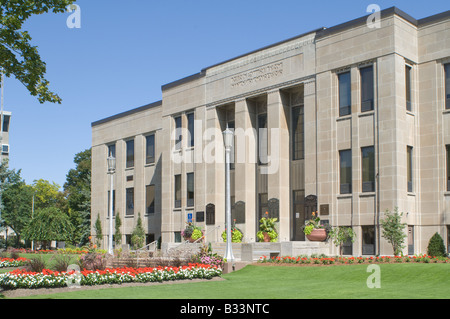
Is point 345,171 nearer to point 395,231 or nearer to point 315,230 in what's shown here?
point 315,230

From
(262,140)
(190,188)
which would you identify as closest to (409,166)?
(262,140)

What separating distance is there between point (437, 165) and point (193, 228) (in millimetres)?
17108

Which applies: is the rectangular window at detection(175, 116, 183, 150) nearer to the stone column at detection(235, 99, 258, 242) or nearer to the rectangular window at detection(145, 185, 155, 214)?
the stone column at detection(235, 99, 258, 242)

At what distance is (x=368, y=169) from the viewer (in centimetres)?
3114

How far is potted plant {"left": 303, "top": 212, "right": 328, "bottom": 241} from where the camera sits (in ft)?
104

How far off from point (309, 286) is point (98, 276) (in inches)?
273

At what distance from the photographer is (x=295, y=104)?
37312 mm

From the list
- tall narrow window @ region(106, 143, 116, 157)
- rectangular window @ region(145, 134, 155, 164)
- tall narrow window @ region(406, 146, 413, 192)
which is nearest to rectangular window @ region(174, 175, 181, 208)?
rectangular window @ region(145, 134, 155, 164)

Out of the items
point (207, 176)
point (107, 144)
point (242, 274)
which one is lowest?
point (242, 274)

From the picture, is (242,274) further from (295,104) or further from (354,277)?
(295,104)

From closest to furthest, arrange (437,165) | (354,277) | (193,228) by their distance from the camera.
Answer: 1. (354,277)
2. (437,165)
3. (193,228)

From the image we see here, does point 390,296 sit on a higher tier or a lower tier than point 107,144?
lower

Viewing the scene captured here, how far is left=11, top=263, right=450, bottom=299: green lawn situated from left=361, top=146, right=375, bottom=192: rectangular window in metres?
8.40
